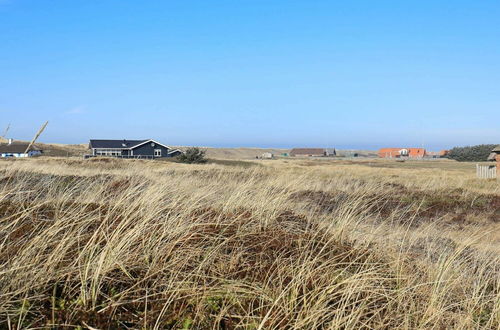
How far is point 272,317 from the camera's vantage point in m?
2.63

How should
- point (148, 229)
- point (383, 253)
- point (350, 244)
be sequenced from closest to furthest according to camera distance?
point (148, 229), point (383, 253), point (350, 244)

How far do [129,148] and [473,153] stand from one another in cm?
8403

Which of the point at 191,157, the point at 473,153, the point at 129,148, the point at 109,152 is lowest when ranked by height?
the point at 473,153

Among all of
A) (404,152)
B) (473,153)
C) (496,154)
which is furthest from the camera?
(404,152)

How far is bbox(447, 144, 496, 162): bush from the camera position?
10725cm

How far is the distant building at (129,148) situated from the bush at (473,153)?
7681 centimetres

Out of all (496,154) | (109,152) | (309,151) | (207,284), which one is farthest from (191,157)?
(309,151)

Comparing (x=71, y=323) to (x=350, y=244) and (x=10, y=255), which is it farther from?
(x=350, y=244)

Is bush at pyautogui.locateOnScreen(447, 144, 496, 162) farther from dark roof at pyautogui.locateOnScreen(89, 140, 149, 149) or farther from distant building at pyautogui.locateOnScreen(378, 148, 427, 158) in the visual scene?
dark roof at pyautogui.locateOnScreen(89, 140, 149, 149)

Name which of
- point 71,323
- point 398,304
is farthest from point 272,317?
point 71,323

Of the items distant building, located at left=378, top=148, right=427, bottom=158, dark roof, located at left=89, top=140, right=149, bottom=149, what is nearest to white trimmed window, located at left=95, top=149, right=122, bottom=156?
dark roof, located at left=89, top=140, right=149, bottom=149

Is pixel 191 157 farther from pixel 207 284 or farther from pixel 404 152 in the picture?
pixel 404 152

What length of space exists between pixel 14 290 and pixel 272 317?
5.07 feet

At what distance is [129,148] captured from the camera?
68.3 meters
